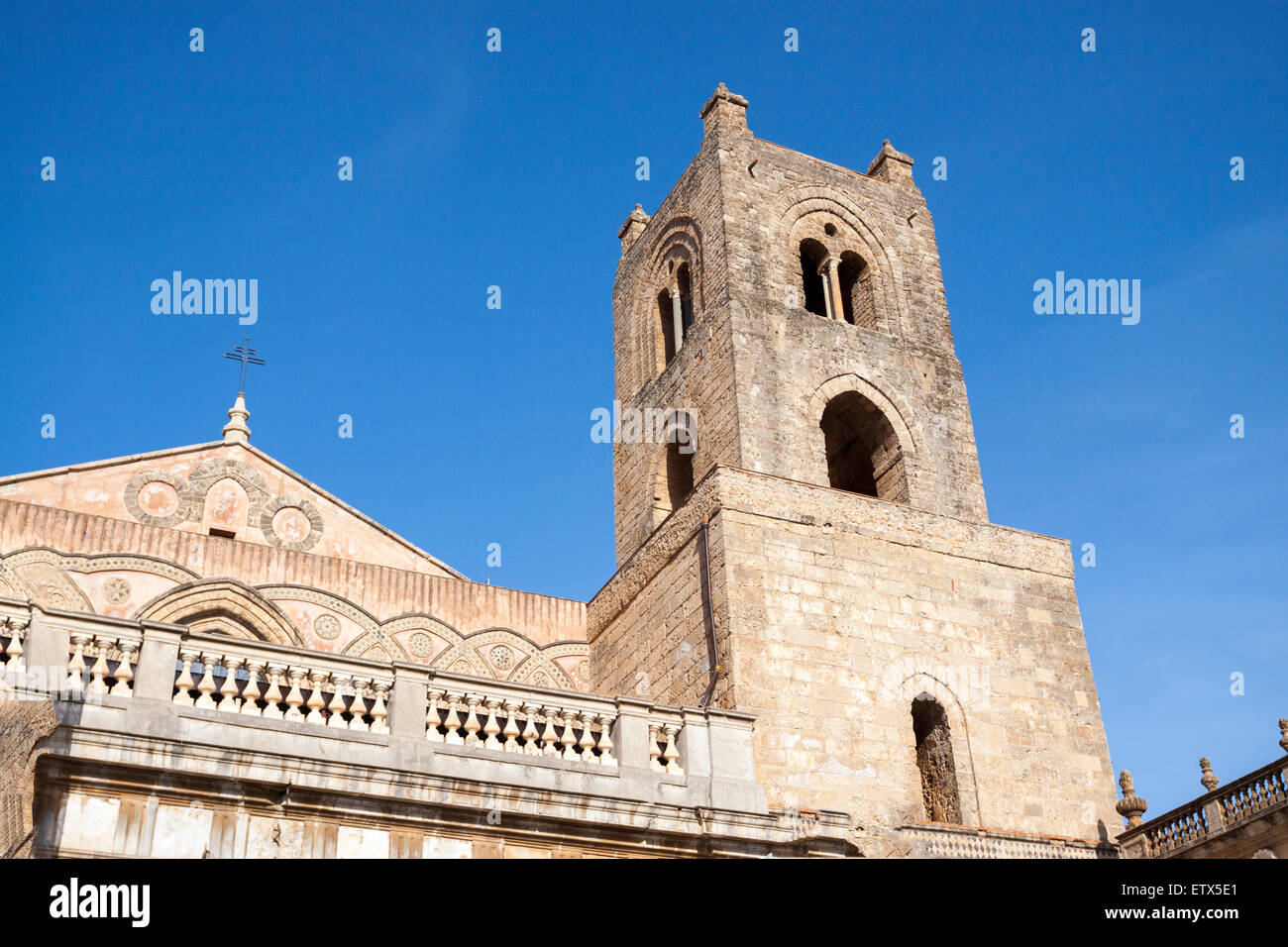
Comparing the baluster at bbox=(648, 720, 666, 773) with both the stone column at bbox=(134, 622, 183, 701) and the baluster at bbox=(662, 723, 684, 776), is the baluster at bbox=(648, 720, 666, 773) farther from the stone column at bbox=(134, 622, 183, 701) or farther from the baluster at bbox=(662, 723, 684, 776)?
the stone column at bbox=(134, 622, 183, 701)

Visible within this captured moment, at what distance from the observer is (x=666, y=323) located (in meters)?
21.1

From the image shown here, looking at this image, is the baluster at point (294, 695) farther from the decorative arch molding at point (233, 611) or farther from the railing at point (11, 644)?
the decorative arch molding at point (233, 611)

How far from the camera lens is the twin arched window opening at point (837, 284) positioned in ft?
64.7

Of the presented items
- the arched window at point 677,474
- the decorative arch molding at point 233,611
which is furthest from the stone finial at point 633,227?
the decorative arch molding at point 233,611

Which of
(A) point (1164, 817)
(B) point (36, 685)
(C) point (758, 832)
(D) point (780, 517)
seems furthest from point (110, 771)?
(A) point (1164, 817)

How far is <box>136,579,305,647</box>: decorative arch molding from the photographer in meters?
16.1

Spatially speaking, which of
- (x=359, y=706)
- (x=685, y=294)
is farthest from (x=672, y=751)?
(x=685, y=294)

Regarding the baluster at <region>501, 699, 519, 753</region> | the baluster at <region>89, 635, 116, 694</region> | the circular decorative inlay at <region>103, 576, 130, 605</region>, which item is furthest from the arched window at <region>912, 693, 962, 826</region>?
the circular decorative inlay at <region>103, 576, 130, 605</region>

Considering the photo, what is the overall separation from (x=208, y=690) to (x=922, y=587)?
9.50 m

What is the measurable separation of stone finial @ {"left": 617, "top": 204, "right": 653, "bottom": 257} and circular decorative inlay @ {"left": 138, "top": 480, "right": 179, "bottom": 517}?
353 inches

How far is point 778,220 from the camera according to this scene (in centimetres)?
1939

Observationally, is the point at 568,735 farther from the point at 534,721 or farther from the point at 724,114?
the point at 724,114
